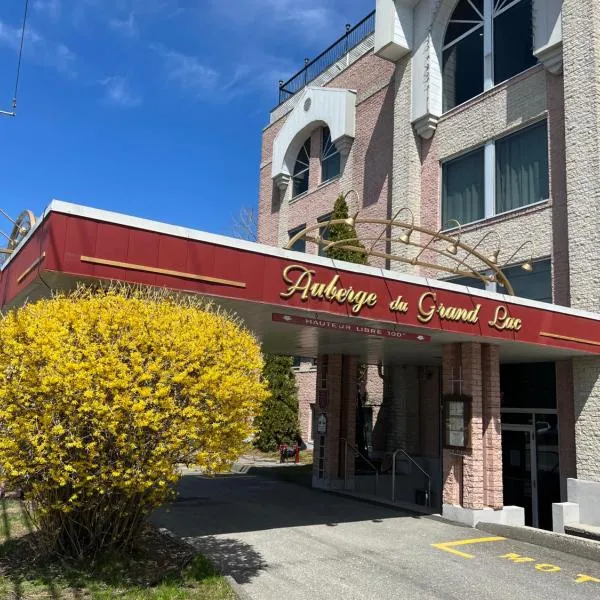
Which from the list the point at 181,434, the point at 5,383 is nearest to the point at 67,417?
the point at 5,383

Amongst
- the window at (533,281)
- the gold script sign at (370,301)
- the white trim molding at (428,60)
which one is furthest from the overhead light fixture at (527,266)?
the white trim molding at (428,60)

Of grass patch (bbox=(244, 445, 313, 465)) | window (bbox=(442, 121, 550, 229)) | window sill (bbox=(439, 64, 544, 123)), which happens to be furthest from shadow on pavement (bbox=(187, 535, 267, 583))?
grass patch (bbox=(244, 445, 313, 465))

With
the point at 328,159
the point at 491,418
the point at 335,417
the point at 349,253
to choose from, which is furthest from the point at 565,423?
the point at 328,159

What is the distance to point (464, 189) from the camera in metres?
17.7

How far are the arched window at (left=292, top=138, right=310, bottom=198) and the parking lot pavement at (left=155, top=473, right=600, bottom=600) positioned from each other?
623 inches

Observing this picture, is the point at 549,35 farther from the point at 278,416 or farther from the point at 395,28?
the point at 278,416

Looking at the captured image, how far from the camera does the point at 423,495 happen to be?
52.3ft

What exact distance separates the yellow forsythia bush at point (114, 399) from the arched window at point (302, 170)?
19968 mm

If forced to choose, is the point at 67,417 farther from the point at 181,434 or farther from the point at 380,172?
the point at 380,172

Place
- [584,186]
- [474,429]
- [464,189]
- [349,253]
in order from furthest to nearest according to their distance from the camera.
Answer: [349,253] → [464,189] → [584,186] → [474,429]

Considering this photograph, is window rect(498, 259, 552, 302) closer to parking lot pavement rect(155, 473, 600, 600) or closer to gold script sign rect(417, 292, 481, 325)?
gold script sign rect(417, 292, 481, 325)

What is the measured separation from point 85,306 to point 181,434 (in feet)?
5.33

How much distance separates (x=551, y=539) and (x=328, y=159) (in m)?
17.5

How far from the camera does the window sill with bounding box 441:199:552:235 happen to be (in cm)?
1519
